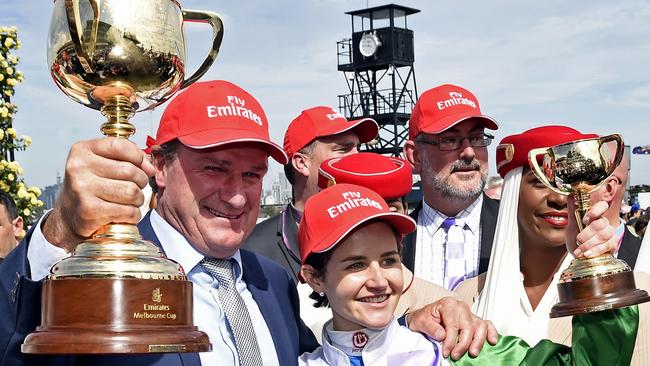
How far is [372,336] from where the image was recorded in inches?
139

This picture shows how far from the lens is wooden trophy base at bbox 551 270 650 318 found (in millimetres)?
2982

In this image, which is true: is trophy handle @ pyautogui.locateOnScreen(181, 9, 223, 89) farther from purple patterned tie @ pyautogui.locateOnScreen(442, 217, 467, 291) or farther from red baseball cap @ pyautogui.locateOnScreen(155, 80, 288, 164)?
purple patterned tie @ pyautogui.locateOnScreen(442, 217, 467, 291)

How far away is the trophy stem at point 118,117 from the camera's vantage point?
7.86 ft

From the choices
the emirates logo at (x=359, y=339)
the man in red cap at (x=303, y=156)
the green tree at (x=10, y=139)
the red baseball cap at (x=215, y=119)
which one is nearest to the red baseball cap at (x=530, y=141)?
the emirates logo at (x=359, y=339)

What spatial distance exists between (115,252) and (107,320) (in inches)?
7.0

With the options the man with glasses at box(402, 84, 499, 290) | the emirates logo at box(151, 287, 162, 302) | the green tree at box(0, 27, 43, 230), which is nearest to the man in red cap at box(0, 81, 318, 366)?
the emirates logo at box(151, 287, 162, 302)

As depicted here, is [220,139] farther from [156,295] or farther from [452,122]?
[452,122]

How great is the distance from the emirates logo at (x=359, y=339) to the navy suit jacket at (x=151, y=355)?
0.23 m

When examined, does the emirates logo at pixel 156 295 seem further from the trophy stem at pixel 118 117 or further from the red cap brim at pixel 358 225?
the red cap brim at pixel 358 225

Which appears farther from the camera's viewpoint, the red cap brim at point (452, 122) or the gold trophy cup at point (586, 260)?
the red cap brim at point (452, 122)

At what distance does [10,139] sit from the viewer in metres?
8.76

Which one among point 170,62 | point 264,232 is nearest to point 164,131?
point 170,62

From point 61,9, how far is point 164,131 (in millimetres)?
974

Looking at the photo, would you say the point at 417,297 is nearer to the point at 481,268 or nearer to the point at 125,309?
the point at 481,268
